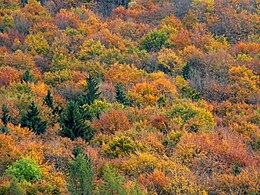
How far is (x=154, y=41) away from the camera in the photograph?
7838cm

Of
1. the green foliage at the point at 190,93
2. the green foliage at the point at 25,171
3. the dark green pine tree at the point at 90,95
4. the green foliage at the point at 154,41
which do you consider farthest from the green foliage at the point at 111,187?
the green foliage at the point at 154,41

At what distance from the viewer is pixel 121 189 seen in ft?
76.0

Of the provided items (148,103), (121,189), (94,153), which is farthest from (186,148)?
(148,103)

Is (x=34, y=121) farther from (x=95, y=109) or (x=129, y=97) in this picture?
(x=129, y=97)

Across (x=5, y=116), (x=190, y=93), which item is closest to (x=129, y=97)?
(x=190, y=93)

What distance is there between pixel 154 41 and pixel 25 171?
51.9 metres

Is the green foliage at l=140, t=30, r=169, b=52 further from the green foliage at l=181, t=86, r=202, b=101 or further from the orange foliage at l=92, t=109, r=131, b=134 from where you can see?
the orange foliage at l=92, t=109, r=131, b=134

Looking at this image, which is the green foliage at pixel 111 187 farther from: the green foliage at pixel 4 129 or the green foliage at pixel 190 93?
the green foliage at pixel 190 93

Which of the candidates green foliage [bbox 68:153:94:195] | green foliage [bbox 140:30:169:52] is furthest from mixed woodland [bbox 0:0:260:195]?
green foliage [bbox 140:30:169:52]

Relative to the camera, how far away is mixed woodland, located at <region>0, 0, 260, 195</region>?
30.4 meters

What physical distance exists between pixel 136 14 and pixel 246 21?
64.7 ft

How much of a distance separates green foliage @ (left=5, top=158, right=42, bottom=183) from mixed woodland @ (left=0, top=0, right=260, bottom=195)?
2.4 inches

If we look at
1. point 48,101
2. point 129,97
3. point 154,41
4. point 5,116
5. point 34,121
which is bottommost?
point 154,41

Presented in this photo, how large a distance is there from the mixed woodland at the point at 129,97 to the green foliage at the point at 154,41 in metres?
0.16
